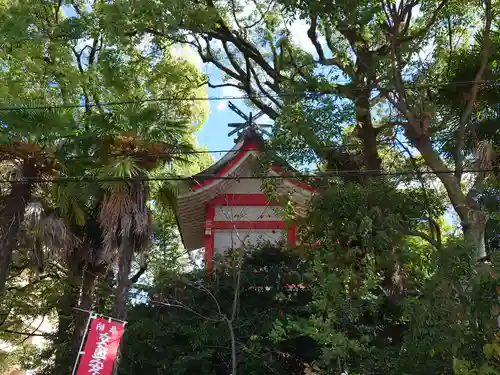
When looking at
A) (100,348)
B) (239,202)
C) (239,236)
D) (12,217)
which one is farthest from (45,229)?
(239,202)

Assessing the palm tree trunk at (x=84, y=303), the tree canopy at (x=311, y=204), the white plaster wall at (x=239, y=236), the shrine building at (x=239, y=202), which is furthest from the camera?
the white plaster wall at (x=239, y=236)

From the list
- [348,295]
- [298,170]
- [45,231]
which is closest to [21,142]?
[45,231]

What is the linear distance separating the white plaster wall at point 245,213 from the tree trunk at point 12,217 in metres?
4.30

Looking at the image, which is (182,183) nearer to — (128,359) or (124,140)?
(124,140)

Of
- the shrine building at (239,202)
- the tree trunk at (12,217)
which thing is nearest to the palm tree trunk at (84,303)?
the tree trunk at (12,217)

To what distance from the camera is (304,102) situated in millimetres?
10469

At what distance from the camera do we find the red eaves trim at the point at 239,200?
12.8 meters

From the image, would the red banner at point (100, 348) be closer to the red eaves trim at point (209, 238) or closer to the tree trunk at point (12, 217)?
the tree trunk at point (12, 217)

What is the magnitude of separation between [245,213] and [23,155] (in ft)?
16.6

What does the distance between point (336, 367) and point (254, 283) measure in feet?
9.48

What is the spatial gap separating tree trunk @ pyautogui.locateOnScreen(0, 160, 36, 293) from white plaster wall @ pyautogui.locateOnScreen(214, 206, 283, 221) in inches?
169

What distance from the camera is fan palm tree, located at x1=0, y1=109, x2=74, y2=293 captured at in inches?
392

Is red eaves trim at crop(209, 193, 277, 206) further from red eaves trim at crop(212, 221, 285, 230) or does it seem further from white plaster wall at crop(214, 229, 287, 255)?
white plaster wall at crop(214, 229, 287, 255)

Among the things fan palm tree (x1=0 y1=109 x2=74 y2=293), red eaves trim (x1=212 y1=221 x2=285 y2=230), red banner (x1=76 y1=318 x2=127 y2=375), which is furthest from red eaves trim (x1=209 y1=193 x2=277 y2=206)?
red banner (x1=76 y1=318 x2=127 y2=375)
